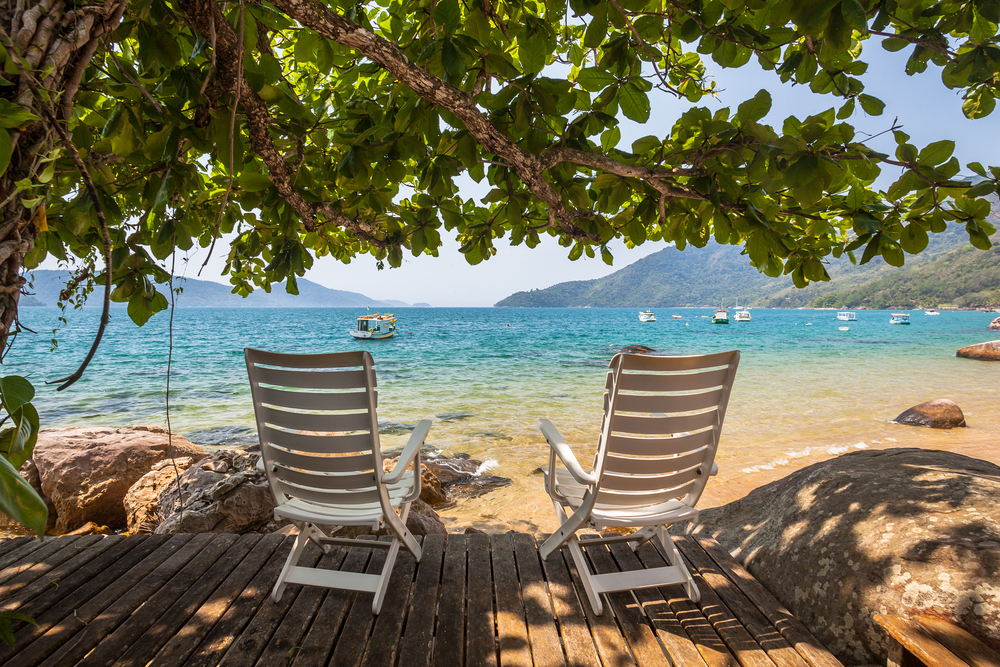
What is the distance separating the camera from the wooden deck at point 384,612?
174 centimetres

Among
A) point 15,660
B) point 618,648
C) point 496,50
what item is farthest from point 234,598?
point 496,50

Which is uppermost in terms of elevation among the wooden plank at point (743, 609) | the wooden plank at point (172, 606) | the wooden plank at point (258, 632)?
the wooden plank at point (172, 606)

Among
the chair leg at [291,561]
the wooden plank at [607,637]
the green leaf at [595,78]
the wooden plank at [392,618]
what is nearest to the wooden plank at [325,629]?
the wooden plank at [392,618]

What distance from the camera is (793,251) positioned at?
243cm

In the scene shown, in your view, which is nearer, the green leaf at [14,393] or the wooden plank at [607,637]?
the green leaf at [14,393]

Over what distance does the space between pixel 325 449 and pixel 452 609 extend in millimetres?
947

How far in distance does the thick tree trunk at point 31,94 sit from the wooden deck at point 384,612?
5.09ft

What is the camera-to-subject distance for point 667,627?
190cm

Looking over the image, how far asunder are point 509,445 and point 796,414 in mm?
7267

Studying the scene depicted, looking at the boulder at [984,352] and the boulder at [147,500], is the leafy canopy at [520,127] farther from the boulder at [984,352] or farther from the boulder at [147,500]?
the boulder at [984,352]

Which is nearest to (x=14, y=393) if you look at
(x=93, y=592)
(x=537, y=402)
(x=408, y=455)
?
(x=408, y=455)

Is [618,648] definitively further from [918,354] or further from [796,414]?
[918,354]

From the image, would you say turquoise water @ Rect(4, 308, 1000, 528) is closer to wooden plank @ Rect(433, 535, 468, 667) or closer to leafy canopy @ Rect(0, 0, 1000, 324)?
leafy canopy @ Rect(0, 0, 1000, 324)

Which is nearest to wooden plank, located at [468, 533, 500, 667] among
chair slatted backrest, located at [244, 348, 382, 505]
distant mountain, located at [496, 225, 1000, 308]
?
chair slatted backrest, located at [244, 348, 382, 505]
